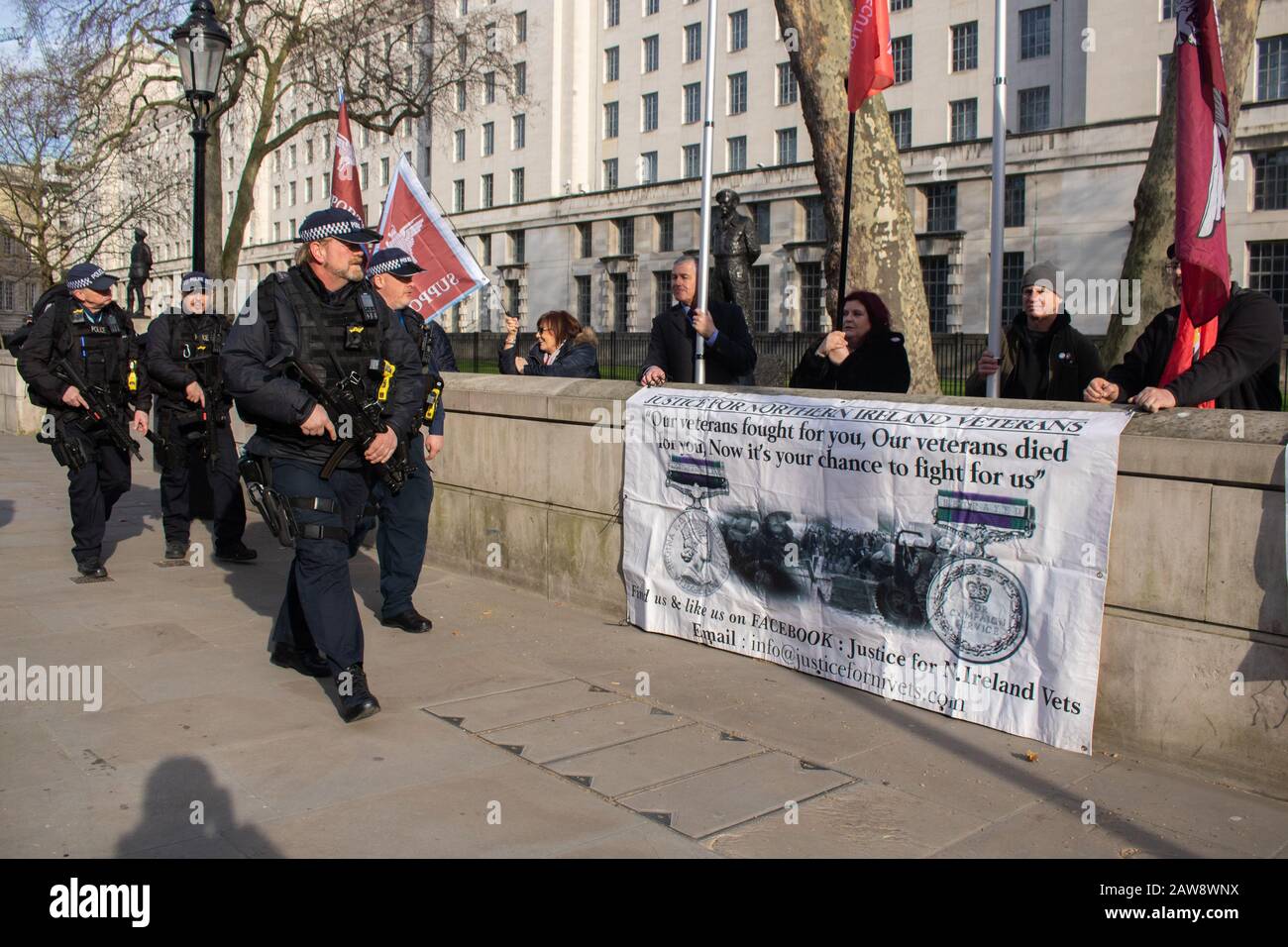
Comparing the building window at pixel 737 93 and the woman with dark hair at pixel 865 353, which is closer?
the woman with dark hair at pixel 865 353

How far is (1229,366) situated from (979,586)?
4.72 feet

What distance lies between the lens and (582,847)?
3936mm

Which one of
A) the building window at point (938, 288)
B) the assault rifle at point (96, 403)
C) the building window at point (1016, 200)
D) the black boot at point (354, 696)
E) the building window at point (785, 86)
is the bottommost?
the black boot at point (354, 696)

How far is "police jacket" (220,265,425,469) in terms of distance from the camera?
5223 mm

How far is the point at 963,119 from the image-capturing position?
171 ft

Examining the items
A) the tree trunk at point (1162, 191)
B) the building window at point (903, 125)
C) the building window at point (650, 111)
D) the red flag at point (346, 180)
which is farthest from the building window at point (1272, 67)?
the red flag at point (346, 180)

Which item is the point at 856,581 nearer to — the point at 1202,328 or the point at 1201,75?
the point at 1202,328

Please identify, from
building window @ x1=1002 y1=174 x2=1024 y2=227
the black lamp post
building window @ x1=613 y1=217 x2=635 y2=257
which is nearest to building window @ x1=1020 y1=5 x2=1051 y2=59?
building window @ x1=1002 y1=174 x2=1024 y2=227

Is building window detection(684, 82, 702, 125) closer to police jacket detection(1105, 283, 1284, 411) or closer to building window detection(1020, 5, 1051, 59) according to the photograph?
building window detection(1020, 5, 1051, 59)

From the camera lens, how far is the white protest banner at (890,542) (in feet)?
16.0

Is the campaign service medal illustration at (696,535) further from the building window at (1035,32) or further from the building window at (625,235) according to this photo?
the building window at (625,235)

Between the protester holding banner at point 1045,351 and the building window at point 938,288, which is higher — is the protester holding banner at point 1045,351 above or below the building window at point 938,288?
below

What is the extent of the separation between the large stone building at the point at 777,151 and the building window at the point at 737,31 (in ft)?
0.24

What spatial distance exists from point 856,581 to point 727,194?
392 inches
